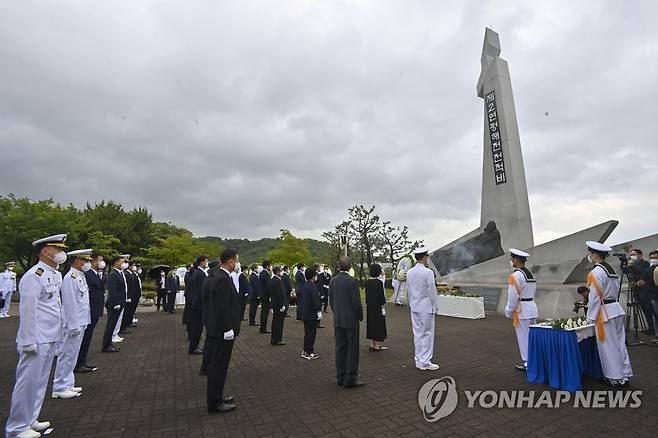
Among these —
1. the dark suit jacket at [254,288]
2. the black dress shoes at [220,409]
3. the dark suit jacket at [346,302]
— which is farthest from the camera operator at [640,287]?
the dark suit jacket at [254,288]

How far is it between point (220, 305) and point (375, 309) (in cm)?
420

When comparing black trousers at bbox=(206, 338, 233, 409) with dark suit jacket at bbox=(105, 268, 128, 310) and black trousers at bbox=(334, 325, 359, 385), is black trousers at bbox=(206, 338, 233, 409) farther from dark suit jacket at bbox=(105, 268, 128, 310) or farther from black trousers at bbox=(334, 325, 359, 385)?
dark suit jacket at bbox=(105, 268, 128, 310)

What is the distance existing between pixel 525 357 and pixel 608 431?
2328mm

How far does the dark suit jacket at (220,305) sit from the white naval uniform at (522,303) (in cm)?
447

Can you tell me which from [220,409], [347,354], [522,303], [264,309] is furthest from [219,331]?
[264,309]

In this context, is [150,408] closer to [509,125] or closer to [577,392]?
[577,392]

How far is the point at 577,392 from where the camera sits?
477cm

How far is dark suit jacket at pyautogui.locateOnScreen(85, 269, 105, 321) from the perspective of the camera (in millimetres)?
6553

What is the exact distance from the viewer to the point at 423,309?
21.2ft

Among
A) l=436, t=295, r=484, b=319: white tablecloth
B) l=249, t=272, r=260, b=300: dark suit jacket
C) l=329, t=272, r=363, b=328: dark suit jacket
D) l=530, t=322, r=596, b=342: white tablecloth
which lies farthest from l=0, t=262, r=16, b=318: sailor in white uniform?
l=530, t=322, r=596, b=342: white tablecloth

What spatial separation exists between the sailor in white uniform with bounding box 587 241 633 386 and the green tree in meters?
35.4

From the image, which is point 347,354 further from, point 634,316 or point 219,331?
point 634,316

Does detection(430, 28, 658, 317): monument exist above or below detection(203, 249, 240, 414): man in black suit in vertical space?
above

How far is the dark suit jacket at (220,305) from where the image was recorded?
4.25m
